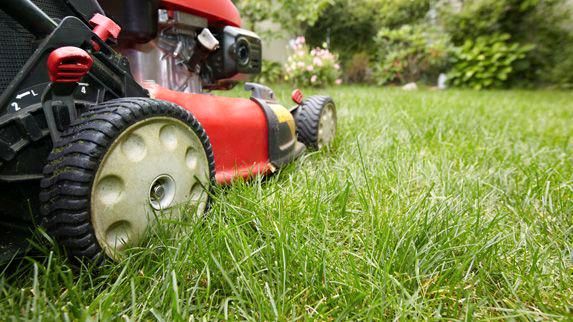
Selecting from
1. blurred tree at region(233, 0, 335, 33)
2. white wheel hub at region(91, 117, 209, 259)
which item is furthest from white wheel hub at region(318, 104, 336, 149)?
blurred tree at region(233, 0, 335, 33)

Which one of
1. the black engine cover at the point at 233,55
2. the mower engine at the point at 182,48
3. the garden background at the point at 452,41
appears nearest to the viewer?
the mower engine at the point at 182,48

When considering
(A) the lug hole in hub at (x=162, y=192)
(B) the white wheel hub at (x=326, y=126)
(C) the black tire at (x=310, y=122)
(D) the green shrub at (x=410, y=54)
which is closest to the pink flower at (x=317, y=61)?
(D) the green shrub at (x=410, y=54)

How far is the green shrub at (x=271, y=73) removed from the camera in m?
5.33

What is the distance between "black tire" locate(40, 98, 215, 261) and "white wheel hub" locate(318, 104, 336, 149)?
1016mm

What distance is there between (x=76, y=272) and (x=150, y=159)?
0.24 m

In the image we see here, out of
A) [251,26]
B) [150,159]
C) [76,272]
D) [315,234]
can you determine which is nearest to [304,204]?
[315,234]

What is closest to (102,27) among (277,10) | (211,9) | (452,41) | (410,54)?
(211,9)

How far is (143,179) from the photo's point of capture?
2.41 feet

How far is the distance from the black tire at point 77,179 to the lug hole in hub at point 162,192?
0.14m

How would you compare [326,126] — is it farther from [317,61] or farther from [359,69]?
[359,69]

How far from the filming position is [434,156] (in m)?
1.54

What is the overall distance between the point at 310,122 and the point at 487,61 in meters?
6.20

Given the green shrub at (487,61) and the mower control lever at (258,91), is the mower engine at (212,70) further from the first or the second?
the green shrub at (487,61)

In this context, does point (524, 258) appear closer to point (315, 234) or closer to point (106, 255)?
point (315, 234)
